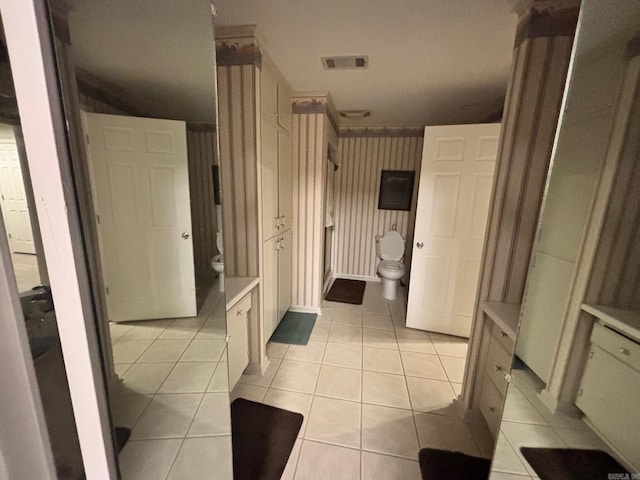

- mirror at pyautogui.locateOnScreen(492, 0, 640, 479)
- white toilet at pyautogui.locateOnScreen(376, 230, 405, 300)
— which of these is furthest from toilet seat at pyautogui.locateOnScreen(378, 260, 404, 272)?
mirror at pyautogui.locateOnScreen(492, 0, 640, 479)

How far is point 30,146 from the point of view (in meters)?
0.42

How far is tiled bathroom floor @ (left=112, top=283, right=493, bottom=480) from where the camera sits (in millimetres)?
679

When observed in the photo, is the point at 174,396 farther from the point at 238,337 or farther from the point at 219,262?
the point at 238,337

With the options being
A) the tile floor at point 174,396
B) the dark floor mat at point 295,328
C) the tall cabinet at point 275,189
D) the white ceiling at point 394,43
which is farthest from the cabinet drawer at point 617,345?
the dark floor mat at point 295,328

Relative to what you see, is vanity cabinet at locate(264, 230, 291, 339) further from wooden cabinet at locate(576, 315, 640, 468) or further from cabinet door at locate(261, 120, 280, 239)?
wooden cabinet at locate(576, 315, 640, 468)

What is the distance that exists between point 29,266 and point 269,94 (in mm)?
1821

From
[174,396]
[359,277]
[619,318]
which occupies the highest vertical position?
[619,318]

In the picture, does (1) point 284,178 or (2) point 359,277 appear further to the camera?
(2) point 359,277

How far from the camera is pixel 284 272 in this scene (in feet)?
8.39

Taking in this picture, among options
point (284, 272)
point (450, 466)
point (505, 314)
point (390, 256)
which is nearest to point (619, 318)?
point (505, 314)

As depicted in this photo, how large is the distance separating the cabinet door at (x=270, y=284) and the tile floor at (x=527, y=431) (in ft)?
5.17

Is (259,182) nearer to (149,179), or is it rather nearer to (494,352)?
(149,179)

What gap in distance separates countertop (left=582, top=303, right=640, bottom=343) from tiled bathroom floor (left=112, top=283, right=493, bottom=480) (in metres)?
1.01

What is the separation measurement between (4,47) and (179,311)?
687mm
